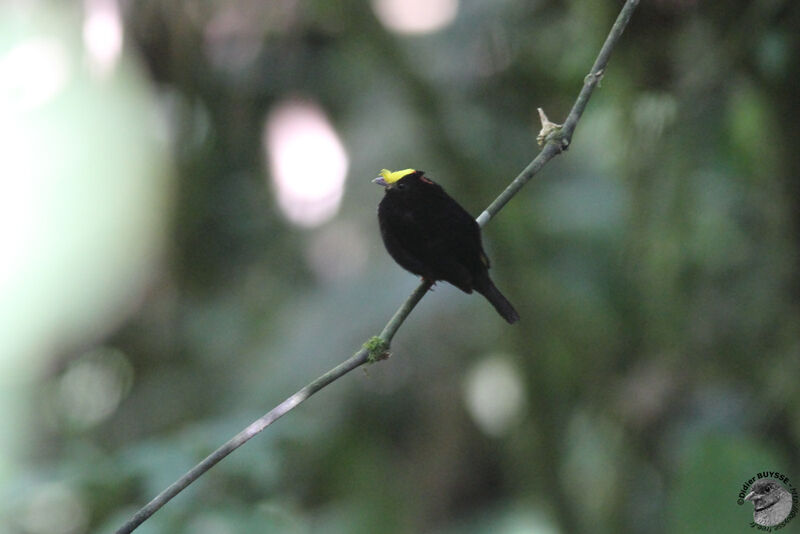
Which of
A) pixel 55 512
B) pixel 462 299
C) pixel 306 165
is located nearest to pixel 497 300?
pixel 462 299

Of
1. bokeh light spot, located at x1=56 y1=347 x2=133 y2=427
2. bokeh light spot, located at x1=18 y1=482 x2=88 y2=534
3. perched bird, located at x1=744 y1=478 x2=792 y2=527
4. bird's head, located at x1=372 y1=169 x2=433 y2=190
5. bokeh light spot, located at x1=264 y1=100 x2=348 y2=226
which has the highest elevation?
bokeh light spot, located at x1=264 y1=100 x2=348 y2=226

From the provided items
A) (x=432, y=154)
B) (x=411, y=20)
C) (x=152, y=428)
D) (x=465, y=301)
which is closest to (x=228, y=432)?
(x=432, y=154)

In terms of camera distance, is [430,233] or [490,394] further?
[490,394]

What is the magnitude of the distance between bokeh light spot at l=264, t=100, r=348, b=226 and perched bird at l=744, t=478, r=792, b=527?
10.3 feet

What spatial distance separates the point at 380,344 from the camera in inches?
78.6

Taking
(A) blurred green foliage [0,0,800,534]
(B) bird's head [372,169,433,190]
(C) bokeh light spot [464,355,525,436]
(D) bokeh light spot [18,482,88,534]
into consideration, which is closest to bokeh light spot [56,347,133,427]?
(A) blurred green foliage [0,0,800,534]

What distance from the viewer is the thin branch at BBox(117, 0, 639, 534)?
5.69 ft

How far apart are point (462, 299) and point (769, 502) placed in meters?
2.45

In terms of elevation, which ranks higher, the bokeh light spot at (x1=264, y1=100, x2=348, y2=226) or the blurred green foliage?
the bokeh light spot at (x1=264, y1=100, x2=348, y2=226)

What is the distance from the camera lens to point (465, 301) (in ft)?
16.9

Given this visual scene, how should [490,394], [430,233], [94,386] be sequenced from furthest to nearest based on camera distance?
[94,386] → [490,394] → [430,233]

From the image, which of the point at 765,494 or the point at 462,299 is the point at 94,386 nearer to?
the point at 462,299

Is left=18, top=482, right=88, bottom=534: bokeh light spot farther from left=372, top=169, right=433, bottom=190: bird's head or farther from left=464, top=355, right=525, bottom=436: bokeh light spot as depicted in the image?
left=464, top=355, right=525, bottom=436: bokeh light spot

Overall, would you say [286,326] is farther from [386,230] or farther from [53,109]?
[386,230]
